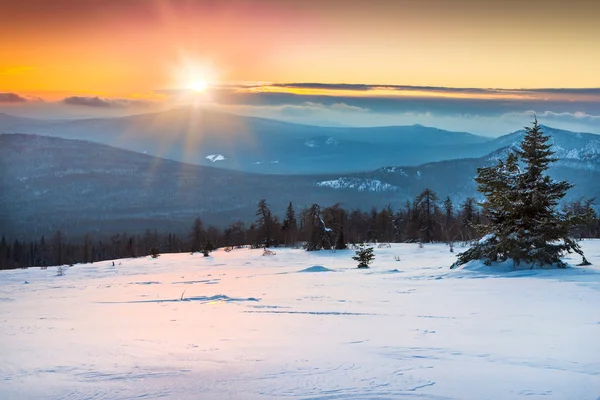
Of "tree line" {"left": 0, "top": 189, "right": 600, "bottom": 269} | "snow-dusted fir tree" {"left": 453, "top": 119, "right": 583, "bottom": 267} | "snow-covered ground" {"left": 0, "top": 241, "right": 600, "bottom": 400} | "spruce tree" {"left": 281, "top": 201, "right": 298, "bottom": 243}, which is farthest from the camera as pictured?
"spruce tree" {"left": 281, "top": 201, "right": 298, "bottom": 243}

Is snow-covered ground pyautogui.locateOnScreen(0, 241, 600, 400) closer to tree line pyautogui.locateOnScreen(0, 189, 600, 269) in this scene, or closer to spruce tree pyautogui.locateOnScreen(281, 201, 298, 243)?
tree line pyautogui.locateOnScreen(0, 189, 600, 269)

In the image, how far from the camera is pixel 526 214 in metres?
18.4

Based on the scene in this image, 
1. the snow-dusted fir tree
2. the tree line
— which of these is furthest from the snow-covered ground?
the tree line

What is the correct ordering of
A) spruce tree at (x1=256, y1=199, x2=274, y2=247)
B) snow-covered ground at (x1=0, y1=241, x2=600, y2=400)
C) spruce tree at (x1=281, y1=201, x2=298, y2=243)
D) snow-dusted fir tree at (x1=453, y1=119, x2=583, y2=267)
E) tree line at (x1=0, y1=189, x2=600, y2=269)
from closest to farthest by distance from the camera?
snow-covered ground at (x1=0, y1=241, x2=600, y2=400) → snow-dusted fir tree at (x1=453, y1=119, x2=583, y2=267) → tree line at (x1=0, y1=189, x2=600, y2=269) → spruce tree at (x1=256, y1=199, x2=274, y2=247) → spruce tree at (x1=281, y1=201, x2=298, y2=243)

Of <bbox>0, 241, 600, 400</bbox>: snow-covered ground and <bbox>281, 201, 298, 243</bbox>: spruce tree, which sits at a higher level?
<bbox>281, 201, 298, 243</bbox>: spruce tree

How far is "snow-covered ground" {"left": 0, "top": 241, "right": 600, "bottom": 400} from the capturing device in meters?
6.30

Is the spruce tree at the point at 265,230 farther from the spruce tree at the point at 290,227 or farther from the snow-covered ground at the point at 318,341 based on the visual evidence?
the snow-covered ground at the point at 318,341

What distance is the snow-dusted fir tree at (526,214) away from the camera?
699 inches

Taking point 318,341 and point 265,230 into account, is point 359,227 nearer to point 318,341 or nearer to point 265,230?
point 265,230

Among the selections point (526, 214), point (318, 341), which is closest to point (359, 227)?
point (526, 214)

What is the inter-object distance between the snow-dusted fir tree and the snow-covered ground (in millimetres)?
1034

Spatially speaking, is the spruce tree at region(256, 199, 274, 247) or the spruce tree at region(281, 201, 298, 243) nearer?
the spruce tree at region(256, 199, 274, 247)

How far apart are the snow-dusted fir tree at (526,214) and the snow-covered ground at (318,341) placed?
3.39 feet

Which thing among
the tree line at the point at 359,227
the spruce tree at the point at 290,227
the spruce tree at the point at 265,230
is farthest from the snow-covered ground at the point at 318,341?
the spruce tree at the point at 290,227
